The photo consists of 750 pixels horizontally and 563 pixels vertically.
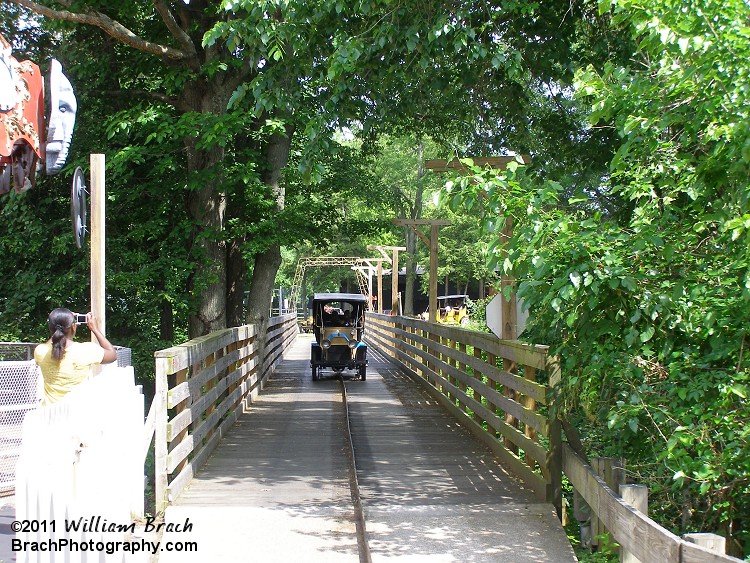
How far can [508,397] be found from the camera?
890 centimetres

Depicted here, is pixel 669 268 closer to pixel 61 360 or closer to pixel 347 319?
pixel 61 360

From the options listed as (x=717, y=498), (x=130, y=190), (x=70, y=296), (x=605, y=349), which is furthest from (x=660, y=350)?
(x=70, y=296)

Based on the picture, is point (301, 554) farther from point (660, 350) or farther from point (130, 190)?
point (130, 190)

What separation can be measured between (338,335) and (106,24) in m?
9.24

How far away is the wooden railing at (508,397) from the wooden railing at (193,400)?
3012 millimetres

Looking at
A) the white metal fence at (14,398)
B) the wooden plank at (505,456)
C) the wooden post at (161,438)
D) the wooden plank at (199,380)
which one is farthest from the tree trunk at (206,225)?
the wooden post at (161,438)

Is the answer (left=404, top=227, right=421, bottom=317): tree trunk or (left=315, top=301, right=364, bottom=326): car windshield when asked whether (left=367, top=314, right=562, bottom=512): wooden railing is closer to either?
(left=315, top=301, right=364, bottom=326): car windshield

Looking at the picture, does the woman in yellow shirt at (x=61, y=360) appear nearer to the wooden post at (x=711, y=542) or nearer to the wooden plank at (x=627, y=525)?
the wooden plank at (x=627, y=525)

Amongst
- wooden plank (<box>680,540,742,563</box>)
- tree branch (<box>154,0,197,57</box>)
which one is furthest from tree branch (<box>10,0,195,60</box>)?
wooden plank (<box>680,540,742,563</box>)

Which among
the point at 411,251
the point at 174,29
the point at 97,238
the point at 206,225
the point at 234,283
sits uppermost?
the point at 174,29

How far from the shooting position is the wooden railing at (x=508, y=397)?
7078 millimetres

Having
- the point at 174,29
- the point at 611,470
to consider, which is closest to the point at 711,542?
the point at 611,470

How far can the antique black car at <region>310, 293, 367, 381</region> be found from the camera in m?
19.7

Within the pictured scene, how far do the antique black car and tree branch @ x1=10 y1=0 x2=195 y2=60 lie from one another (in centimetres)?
792
